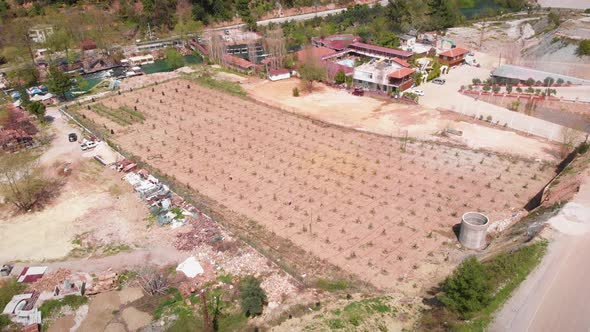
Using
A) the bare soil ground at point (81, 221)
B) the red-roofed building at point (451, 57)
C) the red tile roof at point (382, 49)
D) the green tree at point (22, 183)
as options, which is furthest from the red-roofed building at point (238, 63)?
the green tree at point (22, 183)

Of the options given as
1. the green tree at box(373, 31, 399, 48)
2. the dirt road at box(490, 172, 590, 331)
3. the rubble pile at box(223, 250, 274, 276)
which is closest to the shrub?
the green tree at box(373, 31, 399, 48)

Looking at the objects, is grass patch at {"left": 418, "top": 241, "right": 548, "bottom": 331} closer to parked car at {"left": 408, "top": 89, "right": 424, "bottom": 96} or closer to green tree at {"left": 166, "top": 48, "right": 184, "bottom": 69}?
parked car at {"left": 408, "top": 89, "right": 424, "bottom": 96}

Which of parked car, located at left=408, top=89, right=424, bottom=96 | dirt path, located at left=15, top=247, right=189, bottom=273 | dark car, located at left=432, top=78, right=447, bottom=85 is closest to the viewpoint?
dirt path, located at left=15, top=247, right=189, bottom=273

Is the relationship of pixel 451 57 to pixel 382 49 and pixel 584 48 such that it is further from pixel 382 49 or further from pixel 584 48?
pixel 584 48

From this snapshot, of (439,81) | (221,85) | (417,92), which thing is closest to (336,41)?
(439,81)

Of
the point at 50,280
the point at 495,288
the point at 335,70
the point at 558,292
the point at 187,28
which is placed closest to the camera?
the point at 558,292

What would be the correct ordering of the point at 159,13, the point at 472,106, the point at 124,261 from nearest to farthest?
1. the point at 124,261
2. the point at 472,106
3. the point at 159,13
